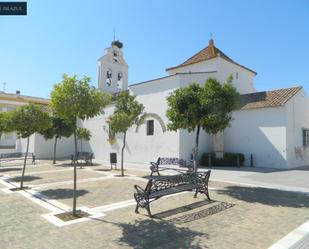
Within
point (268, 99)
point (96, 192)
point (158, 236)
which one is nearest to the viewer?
point (158, 236)

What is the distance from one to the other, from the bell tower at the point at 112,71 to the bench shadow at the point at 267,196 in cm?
1771

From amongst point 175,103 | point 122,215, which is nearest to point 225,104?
point 175,103

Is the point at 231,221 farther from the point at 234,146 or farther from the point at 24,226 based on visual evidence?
the point at 234,146

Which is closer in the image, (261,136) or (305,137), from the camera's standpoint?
(261,136)

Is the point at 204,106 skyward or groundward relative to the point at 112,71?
groundward

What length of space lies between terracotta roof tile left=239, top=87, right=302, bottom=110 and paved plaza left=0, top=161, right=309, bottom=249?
31.7 feet

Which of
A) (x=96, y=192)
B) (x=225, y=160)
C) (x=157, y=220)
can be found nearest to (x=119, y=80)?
(x=225, y=160)

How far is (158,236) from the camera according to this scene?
5.09 meters

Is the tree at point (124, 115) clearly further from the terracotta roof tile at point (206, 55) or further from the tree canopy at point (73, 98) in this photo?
the terracotta roof tile at point (206, 55)

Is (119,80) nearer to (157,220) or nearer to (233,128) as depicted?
(233,128)

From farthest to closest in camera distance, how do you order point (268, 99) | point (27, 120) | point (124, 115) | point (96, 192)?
point (268, 99) < point (124, 115) < point (27, 120) < point (96, 192)

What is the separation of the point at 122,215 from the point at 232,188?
17.8 ft

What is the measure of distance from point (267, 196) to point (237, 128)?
11200 mm

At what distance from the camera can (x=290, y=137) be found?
704 inches
